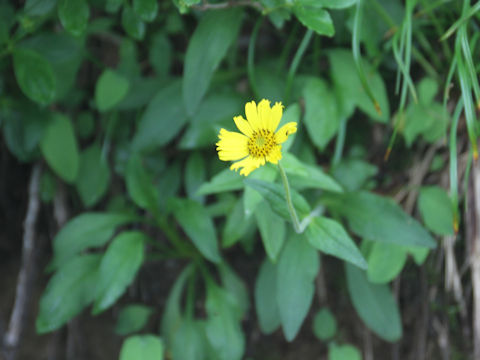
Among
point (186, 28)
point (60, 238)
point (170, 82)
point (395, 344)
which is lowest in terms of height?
point (395, 344)

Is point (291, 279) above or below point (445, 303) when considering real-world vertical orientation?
above

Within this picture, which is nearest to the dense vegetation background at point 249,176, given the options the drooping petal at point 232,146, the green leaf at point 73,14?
the green leaf at point 73,14

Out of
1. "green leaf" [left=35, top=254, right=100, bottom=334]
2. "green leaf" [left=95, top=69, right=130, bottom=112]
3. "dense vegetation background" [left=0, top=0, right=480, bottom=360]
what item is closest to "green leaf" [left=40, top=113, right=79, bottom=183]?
"dense vegetation background" [left=0, top=0, right=480, bottom=360]

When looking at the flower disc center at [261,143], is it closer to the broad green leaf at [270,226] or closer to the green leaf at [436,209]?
the broad green leaf at [270,226]

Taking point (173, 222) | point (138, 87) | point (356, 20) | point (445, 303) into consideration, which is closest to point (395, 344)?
point (445, 303)

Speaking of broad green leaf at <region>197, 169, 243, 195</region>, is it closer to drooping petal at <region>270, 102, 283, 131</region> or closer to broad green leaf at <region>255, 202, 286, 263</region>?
broad green leaf at <region>255, 202, 286, 263</region>

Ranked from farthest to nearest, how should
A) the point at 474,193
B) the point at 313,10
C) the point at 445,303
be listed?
the point at 445,303 < the point at 474,193 < the point at 313,10

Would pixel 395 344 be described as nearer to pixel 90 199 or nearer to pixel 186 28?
pixel 90 199
